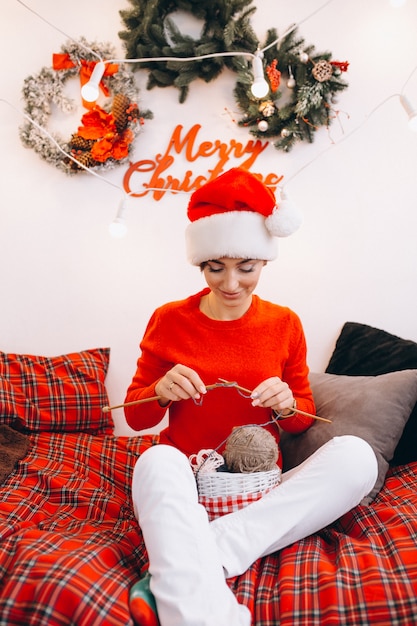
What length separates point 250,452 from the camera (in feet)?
3.99

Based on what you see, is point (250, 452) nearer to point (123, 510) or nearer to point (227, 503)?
point (227, 503)

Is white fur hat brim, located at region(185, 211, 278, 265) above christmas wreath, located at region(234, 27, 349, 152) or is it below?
below

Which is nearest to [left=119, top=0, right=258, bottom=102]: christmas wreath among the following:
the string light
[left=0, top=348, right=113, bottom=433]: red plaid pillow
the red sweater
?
the string light

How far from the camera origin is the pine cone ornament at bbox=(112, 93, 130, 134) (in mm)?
2088

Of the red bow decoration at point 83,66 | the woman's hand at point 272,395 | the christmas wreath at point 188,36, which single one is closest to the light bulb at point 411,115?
the christmas wreath at point 188,36

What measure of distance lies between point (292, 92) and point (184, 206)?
612 millimetres

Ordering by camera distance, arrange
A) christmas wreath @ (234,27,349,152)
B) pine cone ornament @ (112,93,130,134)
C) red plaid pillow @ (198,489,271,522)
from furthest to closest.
Answer: pine cone ornament @ (112,93,130,134), christmas wreath @ (234,27,349,152), red plaid pillow @ (198,489,271,522)

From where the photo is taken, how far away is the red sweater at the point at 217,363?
4.72 feet

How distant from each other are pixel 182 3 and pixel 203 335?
4.55 ft

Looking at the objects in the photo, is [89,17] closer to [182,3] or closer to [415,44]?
[182,3]

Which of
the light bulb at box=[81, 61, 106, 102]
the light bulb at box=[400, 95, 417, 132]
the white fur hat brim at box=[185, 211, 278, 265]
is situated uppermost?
the light bulb at box=[81, 61, 106, 102]

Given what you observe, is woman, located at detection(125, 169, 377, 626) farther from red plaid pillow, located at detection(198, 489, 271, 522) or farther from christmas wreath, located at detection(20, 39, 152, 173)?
christmas wreath, located at detection(20, 39, 152, 173)

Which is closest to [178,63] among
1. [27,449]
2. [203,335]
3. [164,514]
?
[203,335]

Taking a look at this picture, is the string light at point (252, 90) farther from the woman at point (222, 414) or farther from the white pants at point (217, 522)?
the white pants at point (217, 522)
